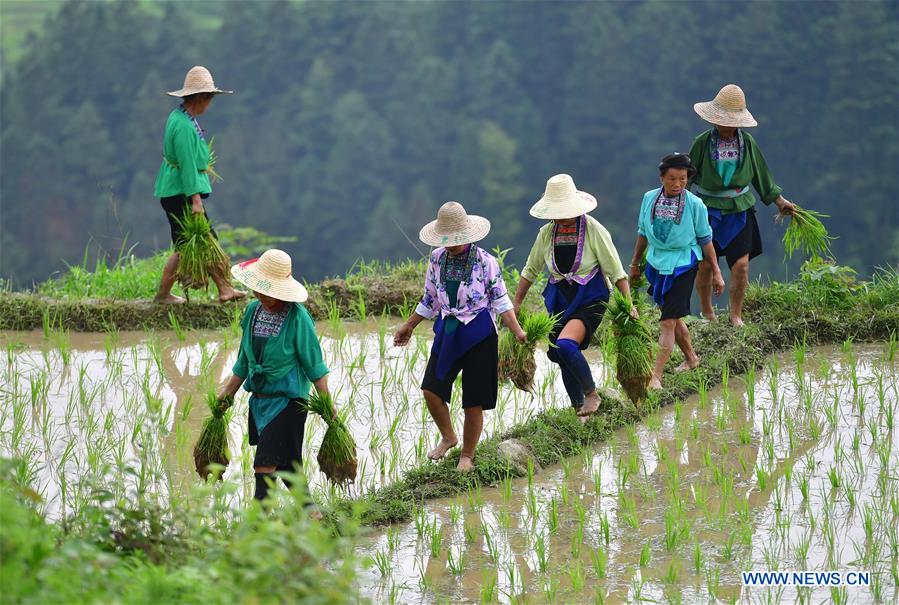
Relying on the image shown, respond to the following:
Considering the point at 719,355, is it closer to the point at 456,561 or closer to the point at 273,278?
the point at 456,561

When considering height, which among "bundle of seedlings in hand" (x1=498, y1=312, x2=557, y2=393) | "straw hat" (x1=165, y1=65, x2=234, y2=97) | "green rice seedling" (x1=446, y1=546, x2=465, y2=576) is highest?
"straw hat" (x1=165, y1=65, x2=234, y2=97)

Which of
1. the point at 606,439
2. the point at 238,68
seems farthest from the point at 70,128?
the point at 606,439

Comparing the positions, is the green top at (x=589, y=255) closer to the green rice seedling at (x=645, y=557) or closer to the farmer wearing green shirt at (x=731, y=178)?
the farmer wearing green shirt at (x=731, y=178)

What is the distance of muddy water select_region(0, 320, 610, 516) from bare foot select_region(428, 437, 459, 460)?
0.41 ft

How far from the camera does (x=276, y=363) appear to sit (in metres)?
5.11

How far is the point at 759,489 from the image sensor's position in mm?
5445

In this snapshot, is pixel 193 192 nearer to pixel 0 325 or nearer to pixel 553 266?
pixel 0 325

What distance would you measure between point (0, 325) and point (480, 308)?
422 centimetres

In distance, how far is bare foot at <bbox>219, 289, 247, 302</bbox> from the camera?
8.11 meters

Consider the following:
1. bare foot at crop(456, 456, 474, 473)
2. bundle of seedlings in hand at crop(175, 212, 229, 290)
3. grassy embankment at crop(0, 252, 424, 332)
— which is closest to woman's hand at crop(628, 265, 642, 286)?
bare foot at crop(456, 456, 474, 473)

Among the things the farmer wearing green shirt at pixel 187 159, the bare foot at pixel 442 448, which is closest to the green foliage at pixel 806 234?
the bare foot at pixel 442 448

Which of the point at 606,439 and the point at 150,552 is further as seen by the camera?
the point at 606,439

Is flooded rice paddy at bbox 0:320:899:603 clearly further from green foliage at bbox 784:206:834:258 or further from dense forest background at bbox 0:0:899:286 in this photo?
dense forest background at bbox 0:0:899:286

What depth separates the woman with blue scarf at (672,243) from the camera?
648 cm
